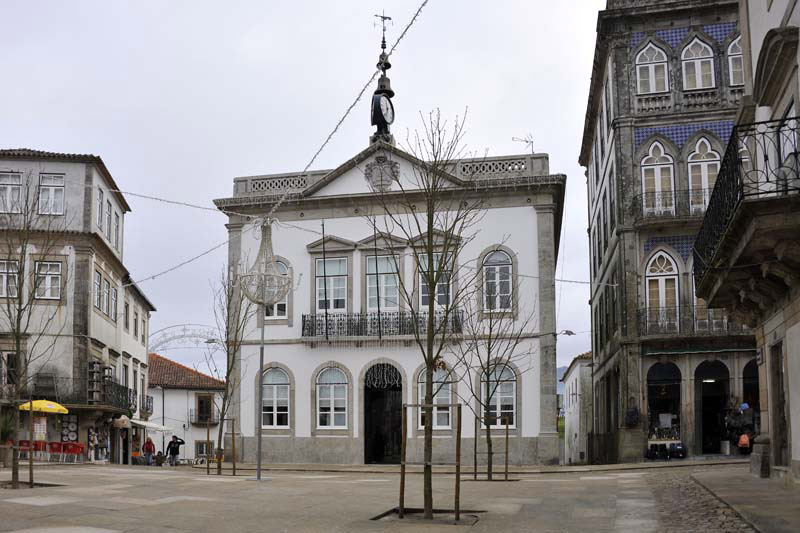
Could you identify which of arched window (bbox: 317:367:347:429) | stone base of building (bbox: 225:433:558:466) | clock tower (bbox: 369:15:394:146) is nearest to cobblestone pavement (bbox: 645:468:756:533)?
stone base of building (bbox: 225:433:558:466)

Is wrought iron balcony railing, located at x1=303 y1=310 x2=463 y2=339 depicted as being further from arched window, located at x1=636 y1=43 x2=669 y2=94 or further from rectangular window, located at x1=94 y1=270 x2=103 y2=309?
rectangular window, located at x1=94 y1=270 x2=103 y2=309

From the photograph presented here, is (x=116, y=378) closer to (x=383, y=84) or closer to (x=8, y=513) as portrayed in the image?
(x=383, y=84)

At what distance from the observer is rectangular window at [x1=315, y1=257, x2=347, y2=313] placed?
32750 mm

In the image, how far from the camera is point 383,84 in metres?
36.3

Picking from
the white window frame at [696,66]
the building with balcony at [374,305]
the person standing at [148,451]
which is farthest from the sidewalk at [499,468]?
the person standing at [148,451]

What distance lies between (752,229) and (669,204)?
19.4 metres

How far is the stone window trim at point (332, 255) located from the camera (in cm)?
3259

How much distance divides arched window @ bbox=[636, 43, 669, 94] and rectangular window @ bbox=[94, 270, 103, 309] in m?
23.6

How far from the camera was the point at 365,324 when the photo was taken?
32125 millimetres

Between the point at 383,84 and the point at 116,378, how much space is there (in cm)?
1915

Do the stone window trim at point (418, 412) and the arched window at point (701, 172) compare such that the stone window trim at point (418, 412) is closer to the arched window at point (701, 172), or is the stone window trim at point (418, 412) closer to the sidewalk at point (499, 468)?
the sidewalk at point (499, 468)

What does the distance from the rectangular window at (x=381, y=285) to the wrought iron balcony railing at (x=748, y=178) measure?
16438 millimetres

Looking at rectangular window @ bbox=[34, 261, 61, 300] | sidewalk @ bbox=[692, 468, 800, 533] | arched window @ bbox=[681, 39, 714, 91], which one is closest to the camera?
sidewalk @ bbox=[692, 468, 800, 533]

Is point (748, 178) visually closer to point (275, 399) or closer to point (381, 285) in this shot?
point (381, 285)
